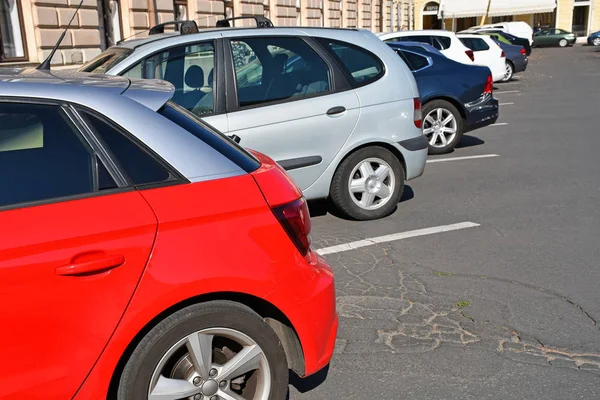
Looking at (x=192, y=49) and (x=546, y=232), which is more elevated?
(x=192, y=49)

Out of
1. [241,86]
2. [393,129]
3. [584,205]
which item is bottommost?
[584,205]

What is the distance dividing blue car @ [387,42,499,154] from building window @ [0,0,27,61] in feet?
25.9

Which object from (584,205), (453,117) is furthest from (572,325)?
(453,117)

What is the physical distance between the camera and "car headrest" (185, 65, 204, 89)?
4.95 meters

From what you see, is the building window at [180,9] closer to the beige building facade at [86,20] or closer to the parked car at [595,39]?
the beige building facade at [86,20]

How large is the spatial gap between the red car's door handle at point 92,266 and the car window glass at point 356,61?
3.67 metres

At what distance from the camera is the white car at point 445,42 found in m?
14.1

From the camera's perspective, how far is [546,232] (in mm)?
5371

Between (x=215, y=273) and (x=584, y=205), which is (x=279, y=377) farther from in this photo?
(x=584, y=205)

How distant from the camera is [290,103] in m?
5.20

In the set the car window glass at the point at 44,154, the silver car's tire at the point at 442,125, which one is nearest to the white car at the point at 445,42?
the silver car's tire at the point at 442,125

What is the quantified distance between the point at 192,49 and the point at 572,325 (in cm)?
336

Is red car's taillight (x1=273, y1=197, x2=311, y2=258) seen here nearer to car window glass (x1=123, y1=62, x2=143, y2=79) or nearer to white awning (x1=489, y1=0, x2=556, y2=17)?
car window glass (x1=123, y1=62, x2=143, y2=79)

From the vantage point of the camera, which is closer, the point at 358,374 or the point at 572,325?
the point at 358,374
